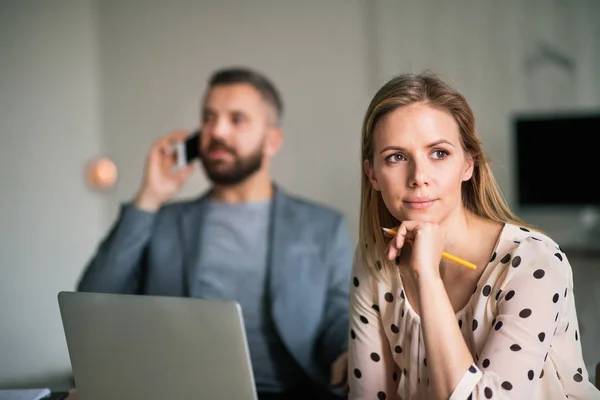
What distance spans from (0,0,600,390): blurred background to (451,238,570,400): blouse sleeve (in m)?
1.16

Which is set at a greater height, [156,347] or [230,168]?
[230,168]

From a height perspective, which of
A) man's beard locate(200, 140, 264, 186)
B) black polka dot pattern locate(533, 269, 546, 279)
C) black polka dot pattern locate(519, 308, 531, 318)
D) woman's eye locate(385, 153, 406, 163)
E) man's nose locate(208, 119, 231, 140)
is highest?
man's nose locate(208, 119, 231, 140)

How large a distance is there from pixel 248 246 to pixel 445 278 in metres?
1.06

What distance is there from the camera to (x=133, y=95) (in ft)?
7.57

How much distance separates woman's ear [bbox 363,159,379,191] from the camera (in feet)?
3.66

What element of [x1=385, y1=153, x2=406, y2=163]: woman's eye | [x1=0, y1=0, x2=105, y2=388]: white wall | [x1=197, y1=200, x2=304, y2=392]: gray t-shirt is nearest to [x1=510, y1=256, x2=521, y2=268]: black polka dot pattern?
[x1=385, y1=153, x2=406, y2=163]: woman's eye

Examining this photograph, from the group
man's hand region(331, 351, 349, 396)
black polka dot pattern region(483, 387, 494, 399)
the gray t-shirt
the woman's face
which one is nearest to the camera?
black polka dot pattern region(483, 387, 494, 399)

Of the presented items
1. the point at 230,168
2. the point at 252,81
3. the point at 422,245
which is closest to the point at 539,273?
the point at 422,245

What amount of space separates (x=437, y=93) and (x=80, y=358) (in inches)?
29.6

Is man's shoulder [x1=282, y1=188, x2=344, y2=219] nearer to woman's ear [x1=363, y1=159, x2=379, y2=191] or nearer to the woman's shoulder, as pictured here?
woman's ear [x1=363, y1=159, x2=379, y2=191]

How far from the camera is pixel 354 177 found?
7.61ft

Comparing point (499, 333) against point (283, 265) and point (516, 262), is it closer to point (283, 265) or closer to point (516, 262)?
point (516, 262)

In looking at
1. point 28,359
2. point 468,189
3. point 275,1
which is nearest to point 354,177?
point 275,1

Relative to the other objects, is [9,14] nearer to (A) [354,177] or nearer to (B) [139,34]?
(B) [139,34]
